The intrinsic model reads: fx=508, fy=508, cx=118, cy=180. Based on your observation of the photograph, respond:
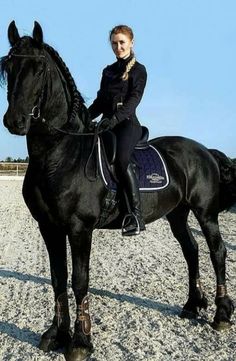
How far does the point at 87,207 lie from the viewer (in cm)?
491

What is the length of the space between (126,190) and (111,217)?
34 centimetres

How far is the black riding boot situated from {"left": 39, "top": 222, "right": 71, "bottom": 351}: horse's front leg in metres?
0.69

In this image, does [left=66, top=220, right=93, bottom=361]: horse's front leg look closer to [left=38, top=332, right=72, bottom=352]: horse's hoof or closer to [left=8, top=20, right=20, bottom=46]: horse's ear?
[left=38, top=332, right=72, bottom=352]: horse's hoof

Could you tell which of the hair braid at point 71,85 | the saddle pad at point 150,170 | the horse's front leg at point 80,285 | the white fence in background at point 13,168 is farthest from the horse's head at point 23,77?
the white fence in background at point 13,168

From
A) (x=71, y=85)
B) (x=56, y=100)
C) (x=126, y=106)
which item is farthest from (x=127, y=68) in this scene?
(x=56, y=100)

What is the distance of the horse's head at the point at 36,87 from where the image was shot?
4.34 meters

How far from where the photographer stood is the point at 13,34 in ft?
15.2

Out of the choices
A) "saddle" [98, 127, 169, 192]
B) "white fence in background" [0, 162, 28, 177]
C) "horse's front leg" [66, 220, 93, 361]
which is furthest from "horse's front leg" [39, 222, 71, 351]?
"white fence in background" [0, 162, 28, 177]

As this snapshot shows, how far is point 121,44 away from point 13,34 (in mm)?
1191

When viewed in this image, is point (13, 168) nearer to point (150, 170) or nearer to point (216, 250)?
point (216, 250)

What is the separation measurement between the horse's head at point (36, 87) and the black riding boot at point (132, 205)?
75cm

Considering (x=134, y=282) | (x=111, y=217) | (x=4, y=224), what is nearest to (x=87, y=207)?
(x=111, y=217)

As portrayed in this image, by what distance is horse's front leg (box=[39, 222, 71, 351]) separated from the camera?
17.2ft

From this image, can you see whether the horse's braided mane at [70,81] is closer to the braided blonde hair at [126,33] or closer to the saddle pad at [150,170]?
the braided blonde hair at [126,33]
